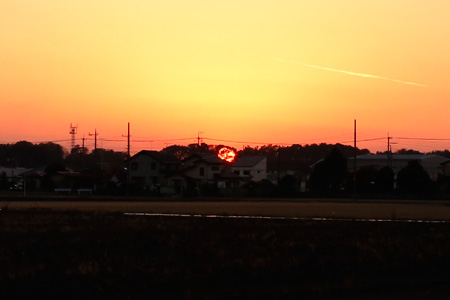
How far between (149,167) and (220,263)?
94.6 meters

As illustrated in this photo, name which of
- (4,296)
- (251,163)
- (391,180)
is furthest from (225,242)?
(251,163)

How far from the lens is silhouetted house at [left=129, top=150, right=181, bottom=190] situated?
11038cm

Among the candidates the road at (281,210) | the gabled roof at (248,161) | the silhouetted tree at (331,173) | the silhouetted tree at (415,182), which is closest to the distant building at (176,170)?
the silhouetted tree at (331,173)

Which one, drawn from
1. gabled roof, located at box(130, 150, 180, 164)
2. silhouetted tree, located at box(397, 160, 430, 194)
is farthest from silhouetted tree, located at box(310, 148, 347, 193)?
gabled roof, located at box(130, 150, 180, 164)

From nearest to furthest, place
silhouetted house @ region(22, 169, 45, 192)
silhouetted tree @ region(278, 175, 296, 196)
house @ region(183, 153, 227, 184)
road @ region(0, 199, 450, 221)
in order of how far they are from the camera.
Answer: road @ region(0, 199, 450, 221), silhouetted tree @ region(278, 175, 296, 196), silhouetted house @ region(22, 169, 45, 192), house @ region(183, 153, 227, 184)

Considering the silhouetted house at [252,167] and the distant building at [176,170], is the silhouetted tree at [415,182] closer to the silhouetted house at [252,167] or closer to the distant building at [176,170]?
the distant building at [176,170]

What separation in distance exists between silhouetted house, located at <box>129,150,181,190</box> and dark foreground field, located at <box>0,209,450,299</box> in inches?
3259

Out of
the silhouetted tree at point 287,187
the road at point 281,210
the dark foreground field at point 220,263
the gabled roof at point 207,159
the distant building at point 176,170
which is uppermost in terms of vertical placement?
the gabled roof at point 207,159

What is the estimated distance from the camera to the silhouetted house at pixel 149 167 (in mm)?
110375

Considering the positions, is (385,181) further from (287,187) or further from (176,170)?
(176,170)

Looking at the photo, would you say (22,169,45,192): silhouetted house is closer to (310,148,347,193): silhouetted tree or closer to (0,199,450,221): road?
(310,148,347,193): silhouetted tree

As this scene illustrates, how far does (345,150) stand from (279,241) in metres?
171

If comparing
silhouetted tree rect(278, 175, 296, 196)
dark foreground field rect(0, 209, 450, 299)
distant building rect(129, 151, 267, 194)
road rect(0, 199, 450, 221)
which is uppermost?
distant building rect(129, 151, 267, 194)

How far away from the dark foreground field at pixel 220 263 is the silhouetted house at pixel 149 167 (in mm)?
82789
